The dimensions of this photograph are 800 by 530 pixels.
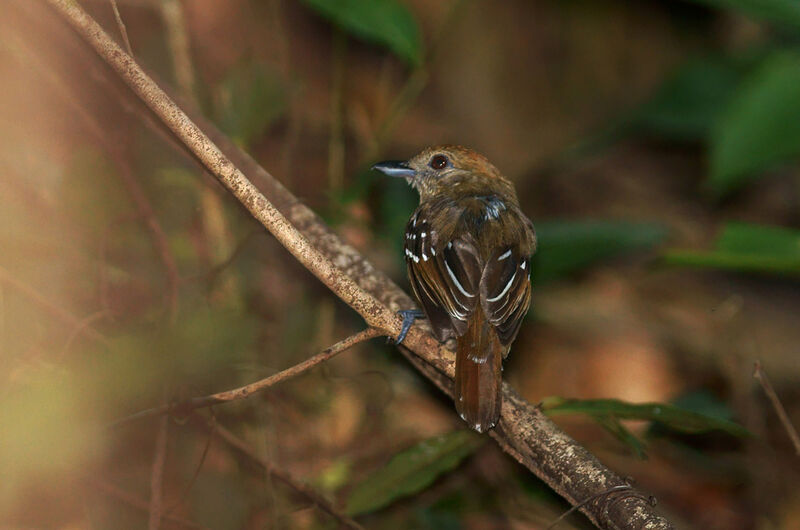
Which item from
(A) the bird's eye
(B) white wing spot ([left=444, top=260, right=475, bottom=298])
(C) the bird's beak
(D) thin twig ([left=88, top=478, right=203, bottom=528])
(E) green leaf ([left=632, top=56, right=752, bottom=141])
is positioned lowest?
(D) thin twig ([left=88, top=478, right=203, bottom=528])

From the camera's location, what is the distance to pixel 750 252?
3133 millimetres

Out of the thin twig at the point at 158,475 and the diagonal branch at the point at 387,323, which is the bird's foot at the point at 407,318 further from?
the thin twig at the point at 158,475

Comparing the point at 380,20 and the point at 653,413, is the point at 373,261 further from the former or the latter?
the point at 653,413

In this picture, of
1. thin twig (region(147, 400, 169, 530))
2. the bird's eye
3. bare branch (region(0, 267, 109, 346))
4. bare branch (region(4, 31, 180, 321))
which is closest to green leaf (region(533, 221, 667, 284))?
the bird's eye

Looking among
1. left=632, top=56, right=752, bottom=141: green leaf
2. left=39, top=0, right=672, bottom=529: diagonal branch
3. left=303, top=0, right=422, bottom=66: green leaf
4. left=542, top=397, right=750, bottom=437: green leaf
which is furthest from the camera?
left=632, top=56, right=752, bottom=141: green leaf

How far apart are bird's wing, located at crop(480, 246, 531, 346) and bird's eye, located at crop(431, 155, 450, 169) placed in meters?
0.82

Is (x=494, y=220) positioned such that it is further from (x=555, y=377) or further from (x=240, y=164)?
(x=555, y=377)

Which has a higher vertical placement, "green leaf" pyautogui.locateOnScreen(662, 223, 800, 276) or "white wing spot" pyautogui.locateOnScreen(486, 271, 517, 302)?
"green leaf" pyautogui.locateOnScreen(662, 223, 800, 276)

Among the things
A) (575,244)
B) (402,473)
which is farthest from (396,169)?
(402,473)

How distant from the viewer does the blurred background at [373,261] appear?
2.82 meters

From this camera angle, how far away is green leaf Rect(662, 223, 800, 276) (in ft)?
9.81

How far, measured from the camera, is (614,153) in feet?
25.4

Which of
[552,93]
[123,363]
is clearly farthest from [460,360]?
[552,93]

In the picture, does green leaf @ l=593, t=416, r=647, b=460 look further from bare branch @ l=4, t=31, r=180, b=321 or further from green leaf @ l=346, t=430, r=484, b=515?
bare branch @ l=4, t=31, r=180, b=321
